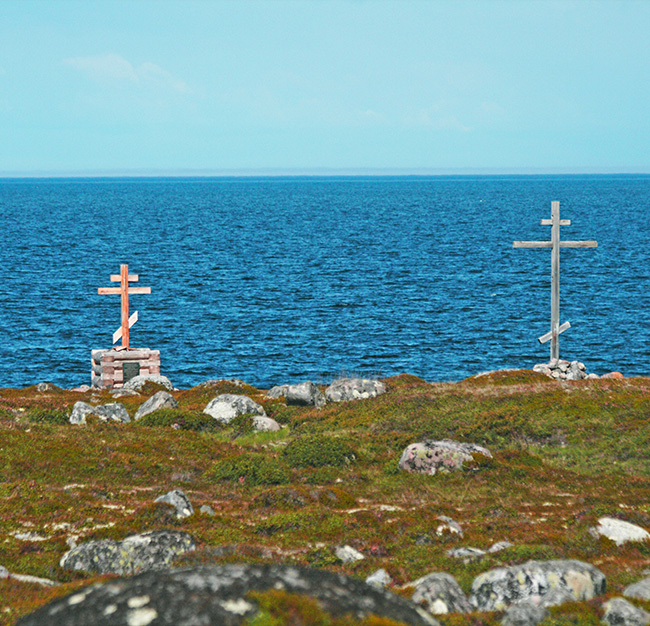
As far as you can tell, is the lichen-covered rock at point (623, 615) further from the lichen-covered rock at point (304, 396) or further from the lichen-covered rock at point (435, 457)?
the lichen-covered rock at point (304, 396)

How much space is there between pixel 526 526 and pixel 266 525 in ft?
19.2

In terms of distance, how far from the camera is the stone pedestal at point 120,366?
4072 centimetres

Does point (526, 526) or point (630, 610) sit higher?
point (630, 610)

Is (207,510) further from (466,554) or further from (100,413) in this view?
(100,413)

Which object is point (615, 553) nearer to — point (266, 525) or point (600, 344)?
point (266, 525)

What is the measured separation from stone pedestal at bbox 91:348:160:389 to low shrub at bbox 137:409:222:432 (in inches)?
441

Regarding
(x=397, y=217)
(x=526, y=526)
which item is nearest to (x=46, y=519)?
(x=526, y=526)

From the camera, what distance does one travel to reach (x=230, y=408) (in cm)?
3166

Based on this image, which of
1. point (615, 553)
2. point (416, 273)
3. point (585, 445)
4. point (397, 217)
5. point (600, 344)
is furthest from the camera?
point (397, 217)

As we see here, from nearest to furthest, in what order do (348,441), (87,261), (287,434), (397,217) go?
(348,441) < (287,434) < (87,261) < (397,217)

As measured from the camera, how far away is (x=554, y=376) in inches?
1474

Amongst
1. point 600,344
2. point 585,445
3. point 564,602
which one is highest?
point 564,602

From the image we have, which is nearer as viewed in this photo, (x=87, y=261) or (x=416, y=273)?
(x=416, y=273)

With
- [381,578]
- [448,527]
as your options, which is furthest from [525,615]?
[448,527]
